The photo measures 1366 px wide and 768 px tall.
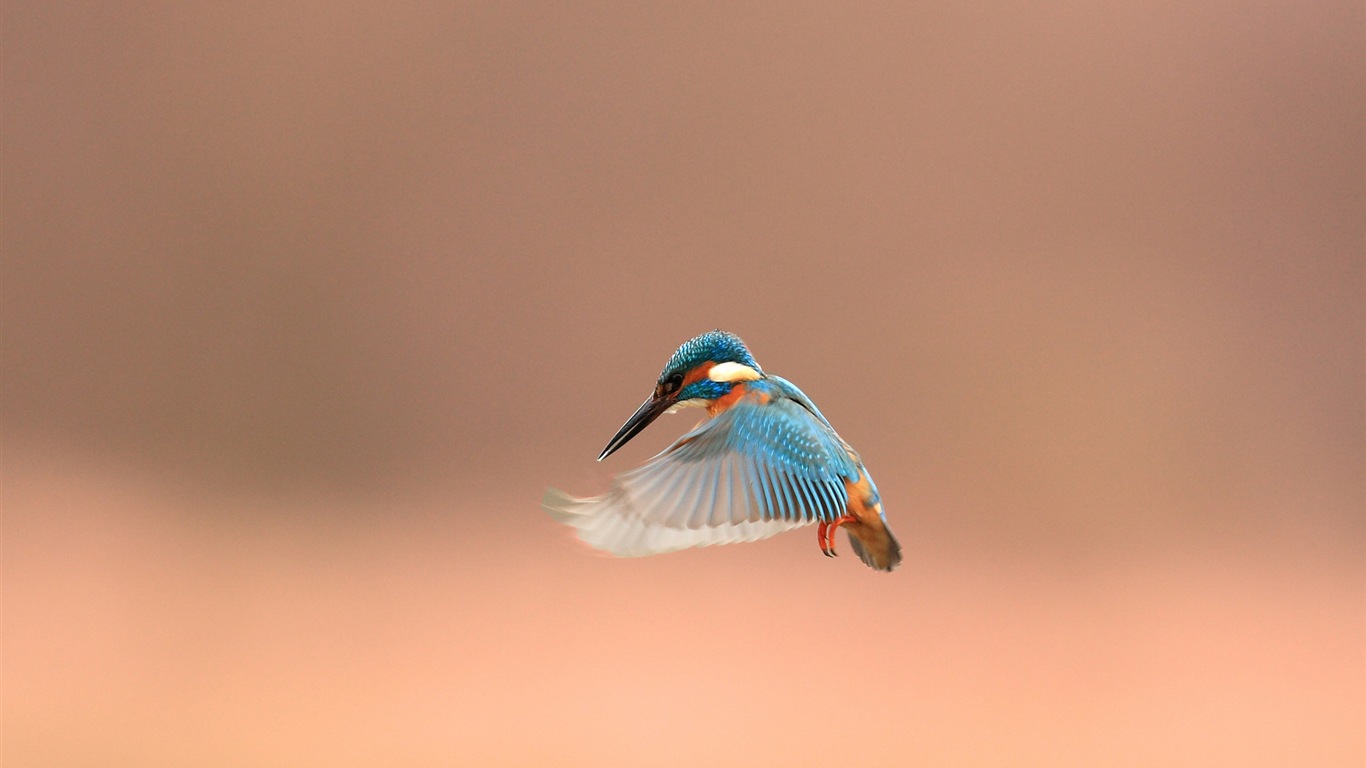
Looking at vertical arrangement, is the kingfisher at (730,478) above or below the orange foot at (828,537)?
above

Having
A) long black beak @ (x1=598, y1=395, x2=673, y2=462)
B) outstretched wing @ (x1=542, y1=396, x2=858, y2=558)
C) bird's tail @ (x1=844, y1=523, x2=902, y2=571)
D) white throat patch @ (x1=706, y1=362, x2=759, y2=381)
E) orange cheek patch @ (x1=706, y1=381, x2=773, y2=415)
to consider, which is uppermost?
white throat patch @ (x1=706, y1=362, x2=759, y2=381)

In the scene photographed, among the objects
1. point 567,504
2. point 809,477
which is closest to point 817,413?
point 809,477

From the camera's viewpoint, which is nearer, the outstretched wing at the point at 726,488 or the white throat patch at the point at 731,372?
the outstretched wing at the point at 726,488

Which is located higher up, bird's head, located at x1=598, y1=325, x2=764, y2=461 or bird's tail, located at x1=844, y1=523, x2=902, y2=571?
bird's head, located at x1=598, y1=325, x2=764, y2=461

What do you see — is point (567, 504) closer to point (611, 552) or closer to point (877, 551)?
point (611, 552)

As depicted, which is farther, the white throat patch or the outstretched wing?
the white throat patch
